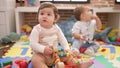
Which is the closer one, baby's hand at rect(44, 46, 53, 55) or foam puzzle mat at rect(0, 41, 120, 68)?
baby's hand at rect(44, 46, 53, 55)

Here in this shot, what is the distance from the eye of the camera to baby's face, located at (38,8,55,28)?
1.47 m

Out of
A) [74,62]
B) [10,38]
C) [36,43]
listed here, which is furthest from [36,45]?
[10,38]

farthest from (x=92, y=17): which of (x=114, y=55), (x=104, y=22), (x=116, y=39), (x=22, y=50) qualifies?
(x=104, y=22)

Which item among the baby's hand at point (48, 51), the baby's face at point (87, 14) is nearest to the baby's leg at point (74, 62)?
the baby's hand at point (48, 51)

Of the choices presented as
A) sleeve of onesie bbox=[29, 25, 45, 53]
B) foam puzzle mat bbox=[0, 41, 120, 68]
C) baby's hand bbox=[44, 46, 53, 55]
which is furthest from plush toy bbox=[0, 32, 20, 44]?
baby's hand bbox=[44, 46, 53, 55]

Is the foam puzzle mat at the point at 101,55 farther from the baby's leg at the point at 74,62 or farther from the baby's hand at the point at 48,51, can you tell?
the baby's hand at the point at 48,51

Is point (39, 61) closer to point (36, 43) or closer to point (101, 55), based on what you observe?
point (36, 43)

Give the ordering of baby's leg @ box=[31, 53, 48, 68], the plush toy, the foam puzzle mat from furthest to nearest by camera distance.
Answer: the plush toy
the foam puzzle mat
baby's leg @ box=[31, 53, 48, 68]

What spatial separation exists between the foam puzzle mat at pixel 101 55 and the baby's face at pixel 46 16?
0.57 m

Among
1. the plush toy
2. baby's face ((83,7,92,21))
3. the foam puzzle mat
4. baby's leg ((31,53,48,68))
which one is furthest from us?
the plush toy

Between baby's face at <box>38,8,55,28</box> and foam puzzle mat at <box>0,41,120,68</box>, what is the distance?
0.57 m

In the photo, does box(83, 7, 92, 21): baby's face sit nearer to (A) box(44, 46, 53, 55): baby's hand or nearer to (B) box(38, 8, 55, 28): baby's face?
(B) box(38, 8, 55, 28): baby's face

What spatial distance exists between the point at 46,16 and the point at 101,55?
2.95ft

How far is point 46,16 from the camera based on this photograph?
1.47 m
